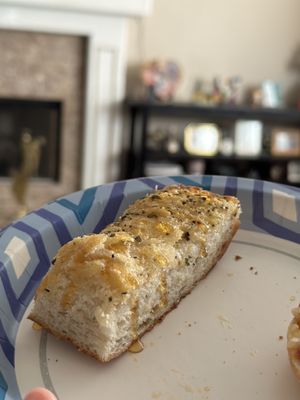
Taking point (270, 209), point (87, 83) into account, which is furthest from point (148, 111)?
point (270, 209)

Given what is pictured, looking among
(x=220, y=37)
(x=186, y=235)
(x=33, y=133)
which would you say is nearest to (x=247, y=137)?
(x=220, y=37)

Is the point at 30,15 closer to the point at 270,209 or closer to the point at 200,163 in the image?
the point at 200,163

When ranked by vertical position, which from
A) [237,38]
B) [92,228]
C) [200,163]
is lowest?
[200,163]

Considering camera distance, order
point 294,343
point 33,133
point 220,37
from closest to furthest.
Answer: point 294,343
point 33,133
point 220,37

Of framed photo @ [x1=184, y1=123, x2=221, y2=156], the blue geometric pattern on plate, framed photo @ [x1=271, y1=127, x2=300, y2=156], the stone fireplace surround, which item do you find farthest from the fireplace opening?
the blue geometric pattern on plate

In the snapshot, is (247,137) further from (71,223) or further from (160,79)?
(71,223)

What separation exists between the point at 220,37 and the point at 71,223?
2722 mm

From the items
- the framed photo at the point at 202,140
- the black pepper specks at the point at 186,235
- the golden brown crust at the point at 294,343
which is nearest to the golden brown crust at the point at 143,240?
the black pepper specks at the point at 186,235

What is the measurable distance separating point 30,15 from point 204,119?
1162mm

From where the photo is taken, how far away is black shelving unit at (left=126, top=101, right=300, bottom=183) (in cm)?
303

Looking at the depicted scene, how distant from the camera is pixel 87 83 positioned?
302 cm

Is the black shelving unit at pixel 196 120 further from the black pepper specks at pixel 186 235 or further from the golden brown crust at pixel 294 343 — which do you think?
the golden brown crust at pixel 294 343

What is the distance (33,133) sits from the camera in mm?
3158

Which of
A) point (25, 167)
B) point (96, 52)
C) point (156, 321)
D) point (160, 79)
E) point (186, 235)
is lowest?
point (25, 167)
